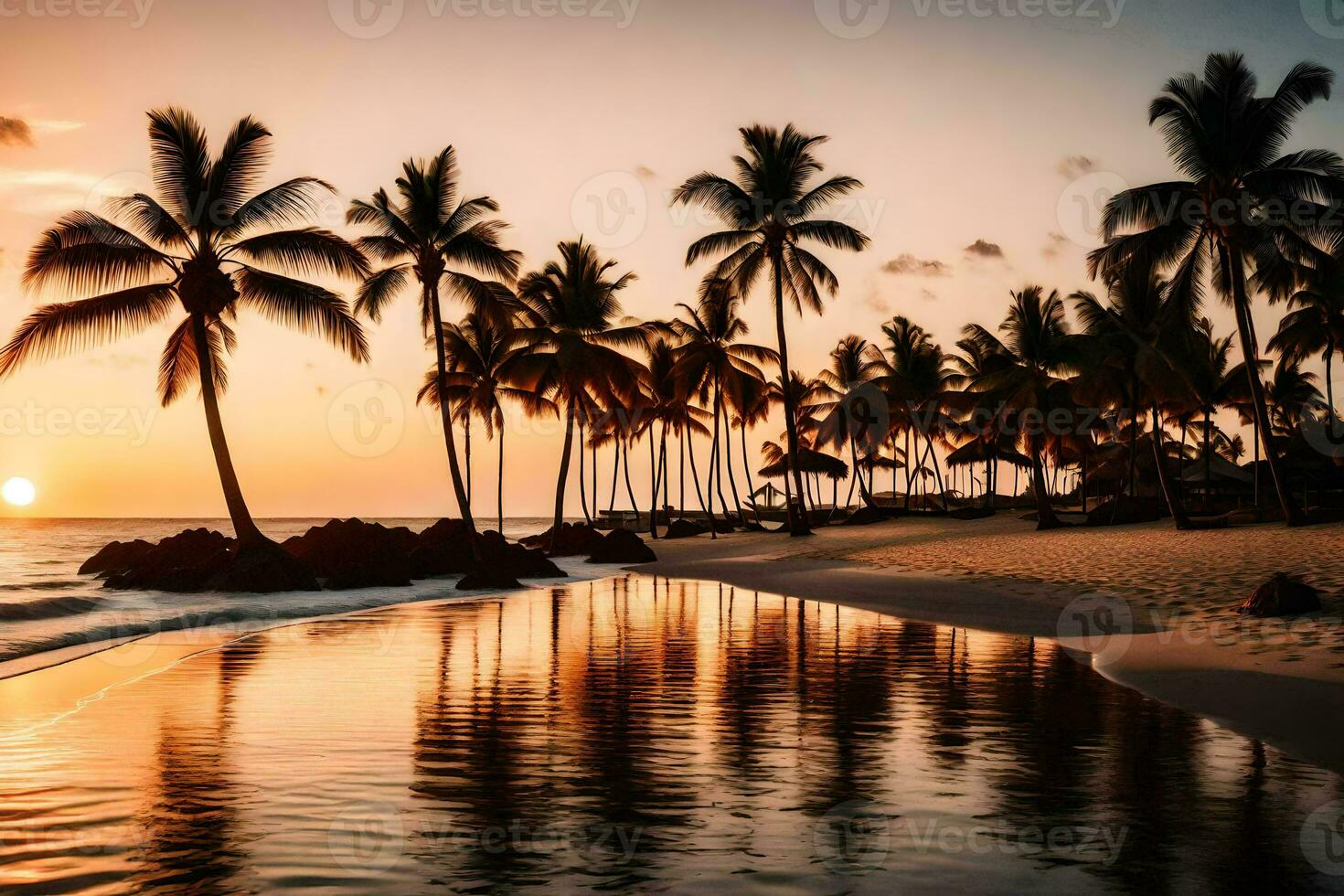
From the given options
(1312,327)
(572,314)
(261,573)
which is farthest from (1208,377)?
(261,573)

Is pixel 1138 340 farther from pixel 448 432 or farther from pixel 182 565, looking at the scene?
pixel 182 565

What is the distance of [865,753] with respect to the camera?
25.0ft

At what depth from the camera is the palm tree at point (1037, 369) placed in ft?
142

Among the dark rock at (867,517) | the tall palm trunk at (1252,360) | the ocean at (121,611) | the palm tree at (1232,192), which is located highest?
the palm tree at (1232,192)

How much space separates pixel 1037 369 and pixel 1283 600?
3217 centimetres

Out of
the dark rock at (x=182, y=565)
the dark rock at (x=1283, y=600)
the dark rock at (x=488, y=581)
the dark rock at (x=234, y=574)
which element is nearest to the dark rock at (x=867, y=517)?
the dark rock at (x=488, y=581)

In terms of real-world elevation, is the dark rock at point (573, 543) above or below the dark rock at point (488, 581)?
above

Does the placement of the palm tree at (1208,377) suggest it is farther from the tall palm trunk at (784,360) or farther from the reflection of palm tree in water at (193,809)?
the reflection of palm tree in water at (193,809)

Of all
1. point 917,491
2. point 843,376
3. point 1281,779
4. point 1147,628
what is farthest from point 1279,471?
point 917,491

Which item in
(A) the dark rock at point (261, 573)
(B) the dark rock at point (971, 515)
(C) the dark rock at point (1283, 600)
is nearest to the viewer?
(C) the dark rock at point (1283, 600)

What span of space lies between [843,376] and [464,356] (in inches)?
1049
